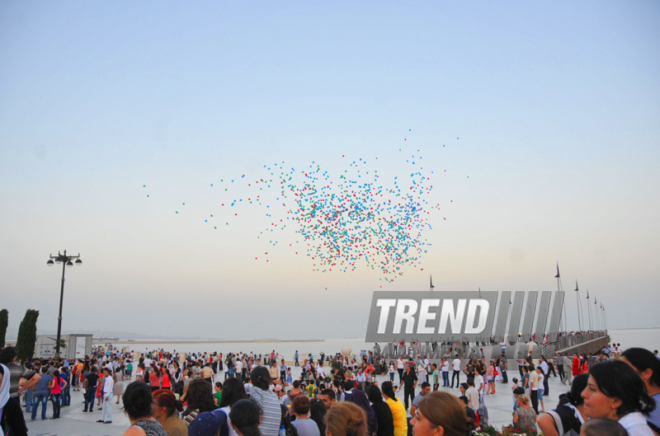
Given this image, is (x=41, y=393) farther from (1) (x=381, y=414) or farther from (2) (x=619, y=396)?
(2) (x=619, y=396)

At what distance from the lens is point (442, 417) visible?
266 cm

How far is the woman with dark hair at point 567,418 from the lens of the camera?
3.89 metres

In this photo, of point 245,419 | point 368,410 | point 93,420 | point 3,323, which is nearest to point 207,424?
point 245,419

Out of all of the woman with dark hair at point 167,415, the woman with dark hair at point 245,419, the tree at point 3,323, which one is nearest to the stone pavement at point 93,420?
the woman with dark hair at point 167,415

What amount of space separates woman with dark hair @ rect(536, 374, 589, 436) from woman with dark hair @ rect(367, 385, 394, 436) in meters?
2.92

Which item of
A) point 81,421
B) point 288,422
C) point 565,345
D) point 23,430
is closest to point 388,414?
point 288,422

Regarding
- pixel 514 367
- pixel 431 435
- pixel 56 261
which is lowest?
pixel 514 367

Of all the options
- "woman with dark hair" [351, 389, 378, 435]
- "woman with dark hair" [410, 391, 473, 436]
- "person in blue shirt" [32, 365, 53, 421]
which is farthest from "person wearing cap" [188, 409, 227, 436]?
"person in blue shirt" [32, 365, 53, 421]

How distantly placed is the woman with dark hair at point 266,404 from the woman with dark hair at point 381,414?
1794mm

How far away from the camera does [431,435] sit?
2.68 m

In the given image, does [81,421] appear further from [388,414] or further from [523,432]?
[523,432]

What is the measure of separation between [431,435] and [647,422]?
140 centimetres

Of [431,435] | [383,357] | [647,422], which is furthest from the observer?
[383,357]

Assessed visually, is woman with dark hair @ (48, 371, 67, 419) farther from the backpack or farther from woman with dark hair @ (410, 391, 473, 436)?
woman with dark hair @ (410, 391, 473, 436)
